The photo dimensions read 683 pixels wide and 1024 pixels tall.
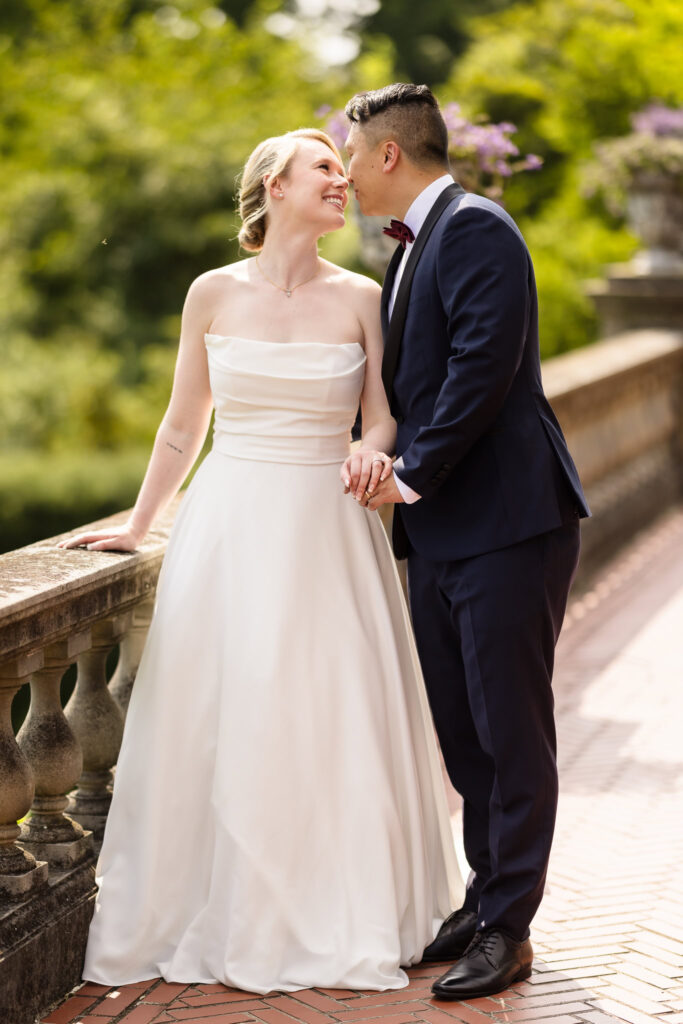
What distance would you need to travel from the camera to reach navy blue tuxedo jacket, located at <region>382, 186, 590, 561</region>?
10.2 feet

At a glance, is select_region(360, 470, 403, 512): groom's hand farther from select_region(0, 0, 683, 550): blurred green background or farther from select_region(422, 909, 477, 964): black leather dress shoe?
select_region(0, 0, 683, 550): blurred green background

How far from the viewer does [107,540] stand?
143 inches

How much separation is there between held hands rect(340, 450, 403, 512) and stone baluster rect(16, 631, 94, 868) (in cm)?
80

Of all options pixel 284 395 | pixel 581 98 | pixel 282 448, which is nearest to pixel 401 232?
pixel 284 395

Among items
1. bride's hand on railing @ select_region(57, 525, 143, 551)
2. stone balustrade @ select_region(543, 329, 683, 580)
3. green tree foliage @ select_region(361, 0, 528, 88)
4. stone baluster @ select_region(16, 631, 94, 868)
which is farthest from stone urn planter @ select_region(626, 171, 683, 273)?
green tree foliage @ select_region(361, 0, 528, 88)

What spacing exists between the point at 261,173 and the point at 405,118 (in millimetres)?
430

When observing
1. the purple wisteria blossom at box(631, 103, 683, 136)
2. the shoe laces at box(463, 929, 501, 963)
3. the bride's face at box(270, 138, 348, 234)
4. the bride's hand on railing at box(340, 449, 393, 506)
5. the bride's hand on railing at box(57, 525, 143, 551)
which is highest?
the purple wisteria blossom at box(631, 103, 683, 136)

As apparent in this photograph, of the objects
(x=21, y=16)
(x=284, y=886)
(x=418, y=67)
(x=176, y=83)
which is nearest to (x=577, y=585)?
(x=284, y=886)

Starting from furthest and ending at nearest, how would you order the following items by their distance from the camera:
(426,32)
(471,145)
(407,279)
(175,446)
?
1. (426,32)
2. (471,145)
3. (175,446)
4. (407,279)

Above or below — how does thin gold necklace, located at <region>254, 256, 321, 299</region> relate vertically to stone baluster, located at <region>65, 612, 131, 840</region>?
above

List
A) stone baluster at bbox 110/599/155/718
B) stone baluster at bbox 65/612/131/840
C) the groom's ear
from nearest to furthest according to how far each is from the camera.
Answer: the groom's ear → stone baluster at bbox 65/612/131/840 → stone baluster at bbox 110/599/155/718

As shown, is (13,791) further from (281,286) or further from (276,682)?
(281,286)

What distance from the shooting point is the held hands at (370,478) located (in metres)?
3.21

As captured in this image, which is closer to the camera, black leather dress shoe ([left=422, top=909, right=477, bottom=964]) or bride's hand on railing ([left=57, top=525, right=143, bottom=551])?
black leather dress shoe ([left=422, top=909, right=477, bottom=964])
